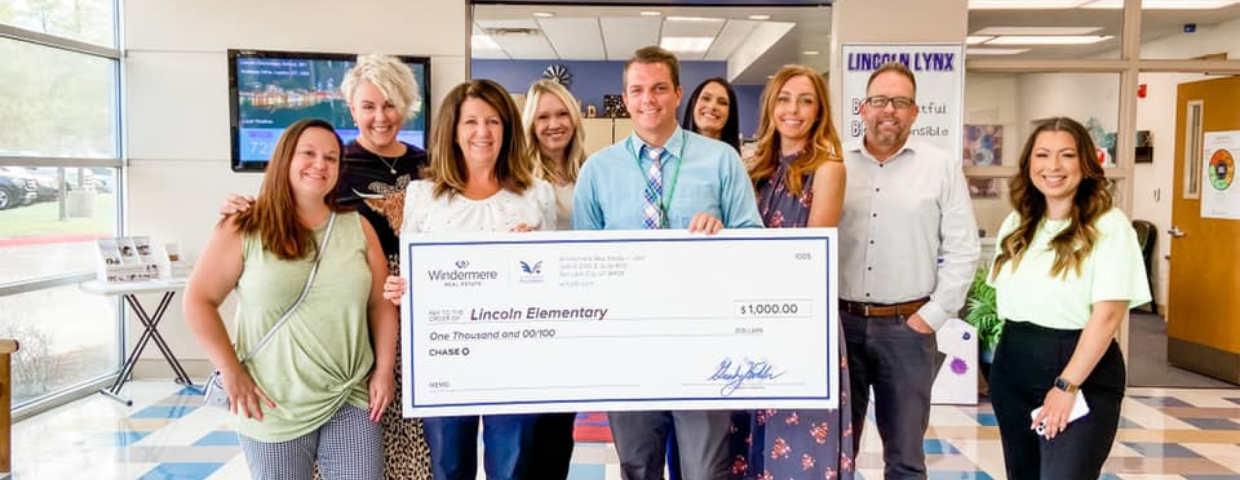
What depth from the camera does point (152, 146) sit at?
5277mm

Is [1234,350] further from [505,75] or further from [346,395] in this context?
[505,75]

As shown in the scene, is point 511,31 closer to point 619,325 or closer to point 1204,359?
point 1204,359

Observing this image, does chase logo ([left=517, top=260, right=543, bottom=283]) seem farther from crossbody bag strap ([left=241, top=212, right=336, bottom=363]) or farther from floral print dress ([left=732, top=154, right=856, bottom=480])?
floral print dress ([left=732, top=154, right=856, bottom=480])

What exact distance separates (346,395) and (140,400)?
144 inches

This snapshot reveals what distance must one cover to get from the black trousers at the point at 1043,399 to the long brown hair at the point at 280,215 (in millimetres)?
1736

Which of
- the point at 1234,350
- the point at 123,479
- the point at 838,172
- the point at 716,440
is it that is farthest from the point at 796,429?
the point at 1234,350

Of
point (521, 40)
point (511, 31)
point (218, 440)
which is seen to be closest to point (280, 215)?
point (218, 440)

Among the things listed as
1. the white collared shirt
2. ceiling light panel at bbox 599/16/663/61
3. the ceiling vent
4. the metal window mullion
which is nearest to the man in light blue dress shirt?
the white collared shirt

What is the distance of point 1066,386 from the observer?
205 cm

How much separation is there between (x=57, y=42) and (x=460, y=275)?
13.2 feet

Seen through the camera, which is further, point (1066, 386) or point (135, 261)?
point (135, 261)

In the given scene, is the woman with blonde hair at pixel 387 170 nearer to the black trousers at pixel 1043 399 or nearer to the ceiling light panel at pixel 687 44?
the black trousers at pixel 1043 399

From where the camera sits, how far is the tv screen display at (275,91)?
520 cm
